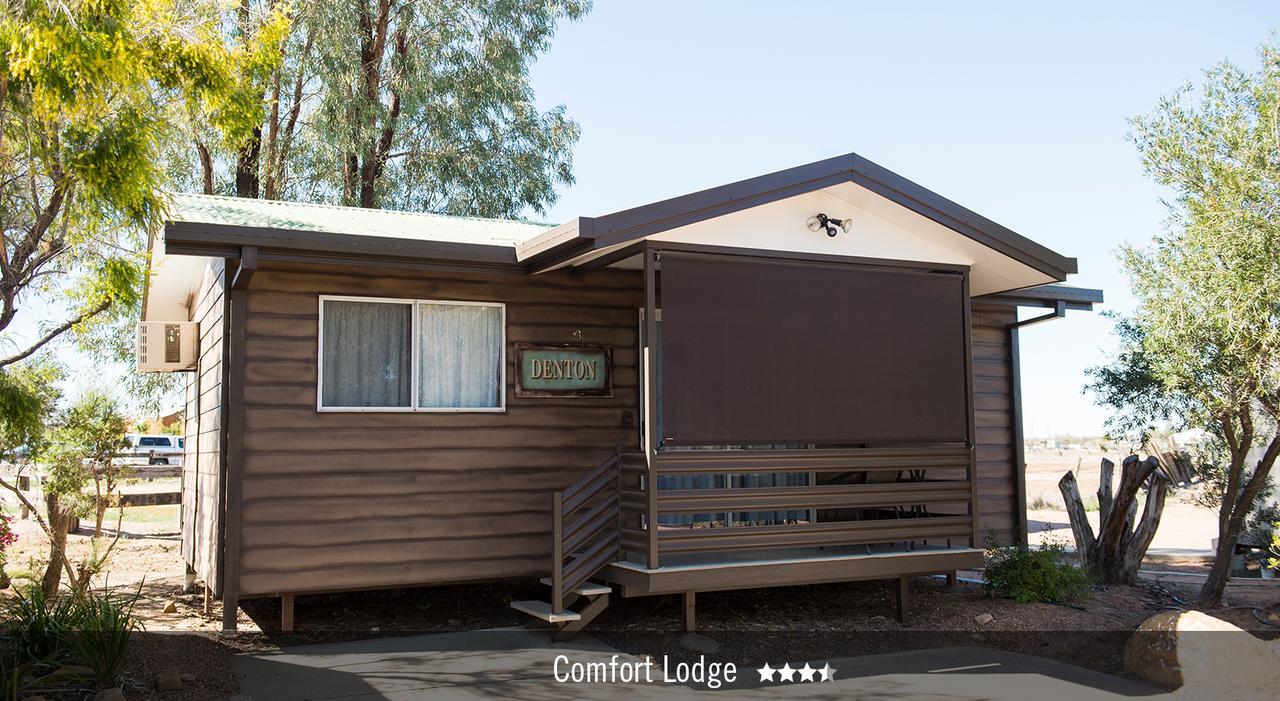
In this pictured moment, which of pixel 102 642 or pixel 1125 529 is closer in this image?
pixel 102 642

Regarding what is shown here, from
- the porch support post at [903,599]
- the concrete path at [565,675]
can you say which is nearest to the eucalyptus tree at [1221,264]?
the porch support post at [903,599]

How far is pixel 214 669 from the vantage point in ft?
20.0

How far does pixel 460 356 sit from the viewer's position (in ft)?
25.8

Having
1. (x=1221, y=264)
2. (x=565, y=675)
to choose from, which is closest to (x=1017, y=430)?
(x=1221, y=264)

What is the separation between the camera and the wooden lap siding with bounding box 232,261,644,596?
721cm

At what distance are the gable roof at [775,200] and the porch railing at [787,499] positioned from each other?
1589 mm

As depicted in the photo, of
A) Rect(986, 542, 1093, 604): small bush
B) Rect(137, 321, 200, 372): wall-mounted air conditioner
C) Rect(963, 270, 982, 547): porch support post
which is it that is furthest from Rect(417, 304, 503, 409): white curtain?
Rect(986, 542, 1093, 604): small bush

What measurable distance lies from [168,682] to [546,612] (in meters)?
2.46

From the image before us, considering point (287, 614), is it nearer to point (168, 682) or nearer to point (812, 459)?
point (168, 682)

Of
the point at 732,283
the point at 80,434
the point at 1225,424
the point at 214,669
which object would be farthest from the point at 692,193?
the point at 80,434

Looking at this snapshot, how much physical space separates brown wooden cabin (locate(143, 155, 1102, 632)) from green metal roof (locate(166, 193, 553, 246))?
0.08m

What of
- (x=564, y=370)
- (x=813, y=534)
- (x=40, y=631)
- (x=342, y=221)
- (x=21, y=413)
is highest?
(x=342, y=221)

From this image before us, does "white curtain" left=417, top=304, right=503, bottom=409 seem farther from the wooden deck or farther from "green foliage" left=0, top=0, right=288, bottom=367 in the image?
"green foliage" left=0, top=0, right=288, bottom=367

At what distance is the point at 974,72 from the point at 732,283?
1694 centimetres
